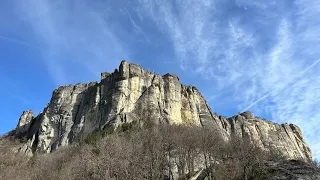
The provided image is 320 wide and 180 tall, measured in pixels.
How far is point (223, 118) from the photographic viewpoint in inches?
4097

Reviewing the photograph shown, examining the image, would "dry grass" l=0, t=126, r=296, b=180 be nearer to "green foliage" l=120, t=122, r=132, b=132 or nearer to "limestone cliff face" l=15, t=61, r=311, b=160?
"green foliage" l=120, t=122, r=132, b=132

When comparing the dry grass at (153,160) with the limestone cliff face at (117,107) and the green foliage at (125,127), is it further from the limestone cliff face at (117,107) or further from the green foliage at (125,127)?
the limestone cliff face at (117,107)

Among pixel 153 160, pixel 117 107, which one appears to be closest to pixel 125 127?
pixel 117 107

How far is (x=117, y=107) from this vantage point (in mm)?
73375

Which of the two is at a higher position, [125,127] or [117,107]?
[117,107]

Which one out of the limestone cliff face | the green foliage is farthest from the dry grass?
the limestone cliff face

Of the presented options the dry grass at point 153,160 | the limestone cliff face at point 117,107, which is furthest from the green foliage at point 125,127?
the dry grass at point 153,160

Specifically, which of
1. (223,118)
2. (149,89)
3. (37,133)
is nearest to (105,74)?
(149,89)

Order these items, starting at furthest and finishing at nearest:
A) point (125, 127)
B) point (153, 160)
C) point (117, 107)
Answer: point (117, 107) → point (125, 127) → point (153, 160)

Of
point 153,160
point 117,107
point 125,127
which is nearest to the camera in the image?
point 153,160

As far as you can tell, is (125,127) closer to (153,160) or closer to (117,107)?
(117,107)

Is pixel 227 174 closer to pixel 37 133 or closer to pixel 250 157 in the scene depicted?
pixel 250 157

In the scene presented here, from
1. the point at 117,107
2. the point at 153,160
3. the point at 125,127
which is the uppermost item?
the point at 117,107

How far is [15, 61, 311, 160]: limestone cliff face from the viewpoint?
73006 millimetres
